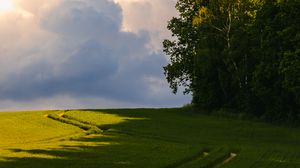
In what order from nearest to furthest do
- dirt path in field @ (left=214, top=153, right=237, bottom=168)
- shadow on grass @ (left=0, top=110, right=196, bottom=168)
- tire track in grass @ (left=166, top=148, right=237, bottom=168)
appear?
shadow on grass @ (left=0, top=110, right=196, bottom=168) → tire track in grass @ (left=166, top=148, right=237, bottom=168) → dirt path in field @ (left=214, top=153, right=237, bottom=168)

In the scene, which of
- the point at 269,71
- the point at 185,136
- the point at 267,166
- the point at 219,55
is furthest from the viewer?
the point at 219,55

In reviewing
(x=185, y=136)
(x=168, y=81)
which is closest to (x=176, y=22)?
(x=168, y=81)

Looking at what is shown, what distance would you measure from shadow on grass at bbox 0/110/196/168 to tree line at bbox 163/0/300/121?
27514 millimetres

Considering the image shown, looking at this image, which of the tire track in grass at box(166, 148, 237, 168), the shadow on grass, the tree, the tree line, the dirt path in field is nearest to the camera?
the shadow on grass

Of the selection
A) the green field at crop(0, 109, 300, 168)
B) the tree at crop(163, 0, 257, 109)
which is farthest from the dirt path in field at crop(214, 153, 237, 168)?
the tree at crop(163, 0, 257, 109)

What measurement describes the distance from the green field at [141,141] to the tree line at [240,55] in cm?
556

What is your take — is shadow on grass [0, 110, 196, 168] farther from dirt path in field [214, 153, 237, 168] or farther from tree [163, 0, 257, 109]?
tree [163, 0, 257, 109]

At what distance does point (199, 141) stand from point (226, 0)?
39052mm

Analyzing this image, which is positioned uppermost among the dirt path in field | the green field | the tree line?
the tree line

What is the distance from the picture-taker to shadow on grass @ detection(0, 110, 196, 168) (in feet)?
137

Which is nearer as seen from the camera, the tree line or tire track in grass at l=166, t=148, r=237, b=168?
tire track in grass at l=166, t=148, r=237, b=168

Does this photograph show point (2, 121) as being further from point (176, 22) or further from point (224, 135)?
point (176, 22)

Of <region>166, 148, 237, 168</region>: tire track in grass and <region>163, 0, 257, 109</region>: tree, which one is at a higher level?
<region>163, 0, 257, 109</region>: tree

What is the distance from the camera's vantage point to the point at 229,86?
320ft
